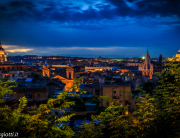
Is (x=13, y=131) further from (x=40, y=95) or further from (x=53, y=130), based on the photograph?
(x=40, y=95)

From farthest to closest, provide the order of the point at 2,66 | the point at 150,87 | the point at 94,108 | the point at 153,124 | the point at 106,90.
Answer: the point at 2,66 < the point at 150,87 < the point at 106,90 < the point at 94,108 < the point at 153,124

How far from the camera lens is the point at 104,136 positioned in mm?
7430

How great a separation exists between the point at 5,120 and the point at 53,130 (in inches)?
59.0

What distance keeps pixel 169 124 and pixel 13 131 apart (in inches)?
220

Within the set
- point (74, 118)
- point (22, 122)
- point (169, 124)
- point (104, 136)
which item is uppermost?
point (22, 122)

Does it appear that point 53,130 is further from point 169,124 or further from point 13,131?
point 169,124

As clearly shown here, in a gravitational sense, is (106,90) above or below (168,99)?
below

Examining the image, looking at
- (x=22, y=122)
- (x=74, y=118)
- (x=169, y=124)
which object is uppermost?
(x=22, y=122)

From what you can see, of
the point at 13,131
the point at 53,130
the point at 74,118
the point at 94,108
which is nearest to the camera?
the point at 13,131

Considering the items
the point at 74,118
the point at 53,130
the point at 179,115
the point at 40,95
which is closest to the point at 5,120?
the point at 53,130

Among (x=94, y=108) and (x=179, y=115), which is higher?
(x=179, y=115)

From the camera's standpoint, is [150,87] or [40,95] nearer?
[40,95]

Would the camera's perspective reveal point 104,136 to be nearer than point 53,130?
No

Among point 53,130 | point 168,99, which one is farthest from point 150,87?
point 53,130
